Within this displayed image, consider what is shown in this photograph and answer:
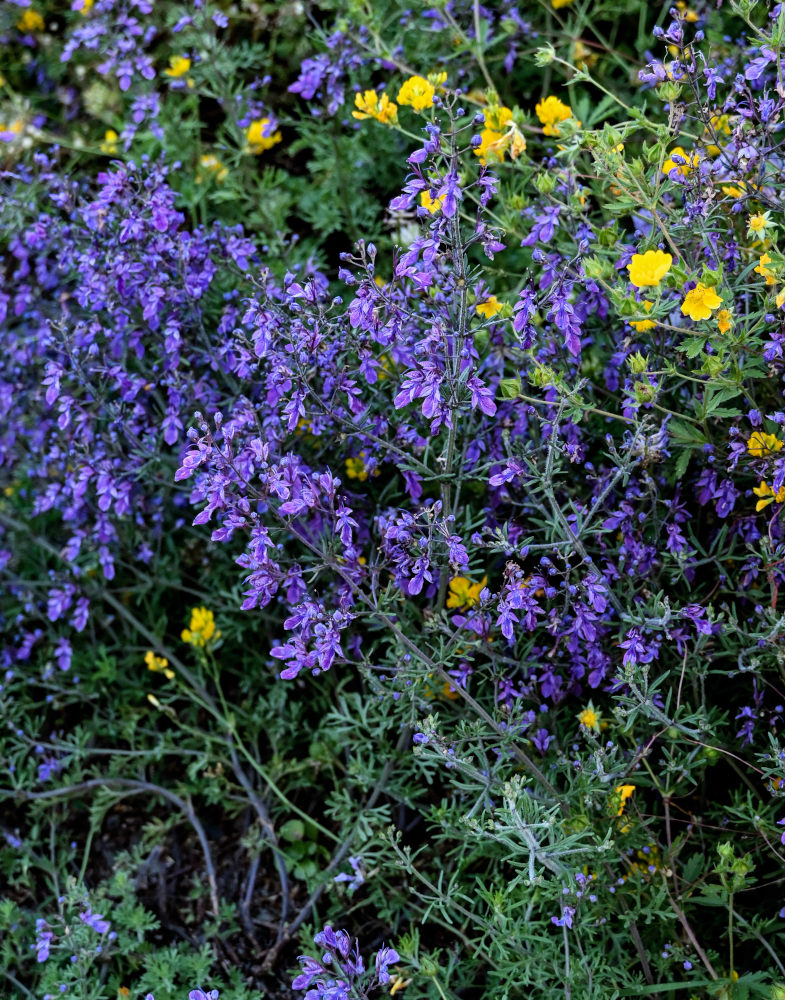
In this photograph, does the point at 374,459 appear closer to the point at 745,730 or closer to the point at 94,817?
the point at 745,730

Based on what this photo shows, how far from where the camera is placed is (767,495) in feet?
6.74

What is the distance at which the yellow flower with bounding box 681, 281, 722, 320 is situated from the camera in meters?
1.83

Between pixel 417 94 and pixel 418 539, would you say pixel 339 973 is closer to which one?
pixel 418 539

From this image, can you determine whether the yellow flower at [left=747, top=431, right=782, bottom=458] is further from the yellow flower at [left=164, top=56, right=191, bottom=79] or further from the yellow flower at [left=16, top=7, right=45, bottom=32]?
the yellow flower at [left=16, top=7, right=45, bottom=32]

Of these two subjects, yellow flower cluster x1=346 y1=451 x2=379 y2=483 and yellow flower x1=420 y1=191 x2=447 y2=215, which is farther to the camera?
yellow flower cluster x1=346 y1=451 x2=379 y2=483

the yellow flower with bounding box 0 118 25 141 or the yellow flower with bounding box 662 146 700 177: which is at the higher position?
the yellow flower with bounding box 662 146 700 177

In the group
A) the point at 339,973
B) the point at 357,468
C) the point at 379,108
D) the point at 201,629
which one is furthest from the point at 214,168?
the point at 339,973

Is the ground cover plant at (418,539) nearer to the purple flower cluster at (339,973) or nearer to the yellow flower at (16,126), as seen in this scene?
the purple flower cluster at (339,973)

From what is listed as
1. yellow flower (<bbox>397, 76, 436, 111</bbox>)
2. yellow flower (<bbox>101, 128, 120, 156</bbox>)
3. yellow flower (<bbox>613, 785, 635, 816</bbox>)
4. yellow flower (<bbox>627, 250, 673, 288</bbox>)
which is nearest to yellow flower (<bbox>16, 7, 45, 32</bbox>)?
yellow flower (<bbox>101, 128, 120, 156</bbox>)

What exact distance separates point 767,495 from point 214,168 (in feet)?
6.54

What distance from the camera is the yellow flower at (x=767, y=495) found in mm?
1994

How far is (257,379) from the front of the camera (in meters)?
2.61

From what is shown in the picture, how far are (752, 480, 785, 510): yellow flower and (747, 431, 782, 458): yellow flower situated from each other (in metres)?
0.06

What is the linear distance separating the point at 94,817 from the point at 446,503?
4.31 feet
